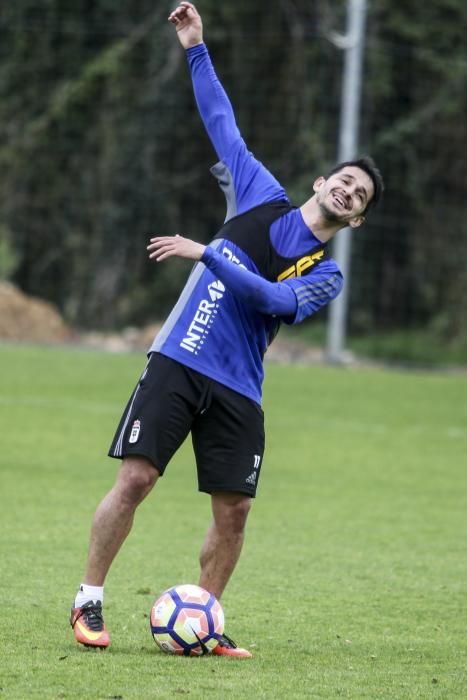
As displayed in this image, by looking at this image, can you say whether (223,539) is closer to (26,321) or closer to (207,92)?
(207,92)

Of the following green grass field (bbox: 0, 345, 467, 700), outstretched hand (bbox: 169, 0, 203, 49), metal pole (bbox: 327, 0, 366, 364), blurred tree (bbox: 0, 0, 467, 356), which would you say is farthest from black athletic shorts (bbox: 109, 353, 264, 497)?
blurred tree (bbox: 0, 0, 467, 356)

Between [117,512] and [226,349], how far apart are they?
0.83 m

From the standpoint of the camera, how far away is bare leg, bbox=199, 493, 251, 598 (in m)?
6.36

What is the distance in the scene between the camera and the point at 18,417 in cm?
1598

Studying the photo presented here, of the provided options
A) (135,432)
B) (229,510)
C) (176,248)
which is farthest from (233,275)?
(229,510)

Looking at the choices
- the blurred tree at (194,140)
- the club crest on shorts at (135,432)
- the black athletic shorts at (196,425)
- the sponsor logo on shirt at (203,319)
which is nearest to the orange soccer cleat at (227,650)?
the black athletic shorts at (196,425)

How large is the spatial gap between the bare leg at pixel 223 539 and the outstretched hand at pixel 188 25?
209cm

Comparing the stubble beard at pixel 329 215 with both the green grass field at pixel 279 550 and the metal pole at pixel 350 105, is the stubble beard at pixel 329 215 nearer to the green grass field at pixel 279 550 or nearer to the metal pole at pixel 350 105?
the green grass field at pixel 279 550

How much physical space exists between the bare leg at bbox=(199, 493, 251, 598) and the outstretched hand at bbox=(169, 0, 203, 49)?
2.09 meters

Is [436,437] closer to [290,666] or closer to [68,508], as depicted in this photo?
[68,508]

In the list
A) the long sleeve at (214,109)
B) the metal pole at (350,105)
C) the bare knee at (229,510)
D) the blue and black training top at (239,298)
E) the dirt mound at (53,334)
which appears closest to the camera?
the blue and black training top at (239,298)

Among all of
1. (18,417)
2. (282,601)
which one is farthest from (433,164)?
(282,601)

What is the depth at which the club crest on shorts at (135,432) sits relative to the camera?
610 centimetres

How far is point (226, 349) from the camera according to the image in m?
6.28
